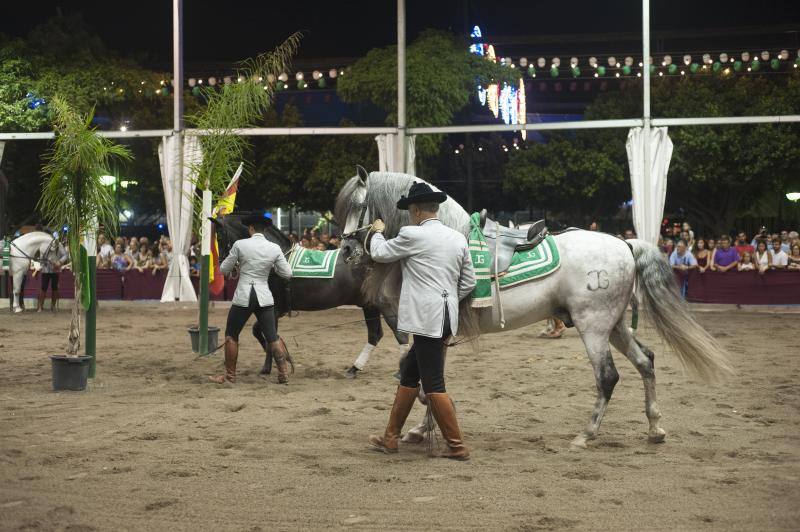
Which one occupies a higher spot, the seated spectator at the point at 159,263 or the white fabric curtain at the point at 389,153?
the white fabric curtain at the point at 389,153

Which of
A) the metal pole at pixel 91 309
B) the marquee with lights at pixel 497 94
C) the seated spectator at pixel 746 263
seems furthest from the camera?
the marquee with lights at pixel 497 94

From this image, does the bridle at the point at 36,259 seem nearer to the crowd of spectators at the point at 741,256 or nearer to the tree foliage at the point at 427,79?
the tree foliage at the point at 427,79

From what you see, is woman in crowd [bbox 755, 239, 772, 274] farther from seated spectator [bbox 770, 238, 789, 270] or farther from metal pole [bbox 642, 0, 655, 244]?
metal pole [bbox 642, 0, 655, 244]

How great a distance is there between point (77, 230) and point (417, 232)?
4.70m

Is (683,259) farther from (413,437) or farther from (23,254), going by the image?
(23,254)

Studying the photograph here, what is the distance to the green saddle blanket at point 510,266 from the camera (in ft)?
21.2

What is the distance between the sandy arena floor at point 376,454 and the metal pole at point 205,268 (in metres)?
0.51

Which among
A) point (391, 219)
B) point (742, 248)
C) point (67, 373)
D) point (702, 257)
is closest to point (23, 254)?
point (67, 373)

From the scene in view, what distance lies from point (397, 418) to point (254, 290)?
134 inches

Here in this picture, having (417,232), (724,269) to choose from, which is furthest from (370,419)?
(724,269)

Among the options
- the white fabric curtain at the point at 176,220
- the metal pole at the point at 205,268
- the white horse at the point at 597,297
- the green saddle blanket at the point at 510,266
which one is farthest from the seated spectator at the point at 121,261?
the green saddle blanket at the point at 510,266

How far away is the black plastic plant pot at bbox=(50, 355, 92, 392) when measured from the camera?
8.96m

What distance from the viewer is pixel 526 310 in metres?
6.79

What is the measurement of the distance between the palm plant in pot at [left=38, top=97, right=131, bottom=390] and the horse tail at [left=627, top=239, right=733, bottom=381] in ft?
17.8
